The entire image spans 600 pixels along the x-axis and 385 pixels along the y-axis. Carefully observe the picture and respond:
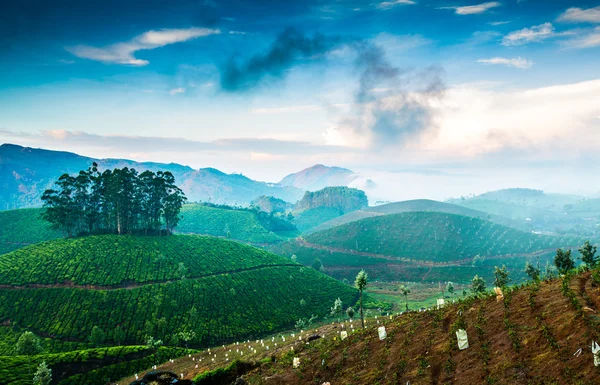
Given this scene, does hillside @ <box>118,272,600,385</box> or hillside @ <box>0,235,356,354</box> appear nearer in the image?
hillside @ <box>118,272,600,385</box>

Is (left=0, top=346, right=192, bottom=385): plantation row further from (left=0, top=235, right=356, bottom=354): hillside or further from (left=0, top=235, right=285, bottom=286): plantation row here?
(left=0, top=235, right=285, bottom=286): plantation row

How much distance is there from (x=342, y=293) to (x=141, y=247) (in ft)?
285

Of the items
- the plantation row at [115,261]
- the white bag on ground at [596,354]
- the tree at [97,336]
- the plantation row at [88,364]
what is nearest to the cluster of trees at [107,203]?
the plantation row at [115,261]

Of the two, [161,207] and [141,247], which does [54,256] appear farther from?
[161,207]

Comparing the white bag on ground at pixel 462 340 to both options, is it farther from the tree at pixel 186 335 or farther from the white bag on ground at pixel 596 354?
the tree at pixel 186 335

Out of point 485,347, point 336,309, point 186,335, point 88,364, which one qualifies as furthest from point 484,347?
point 336,309

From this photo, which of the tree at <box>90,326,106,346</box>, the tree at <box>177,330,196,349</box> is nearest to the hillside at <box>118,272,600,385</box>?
the tree at <box>177,330,196,349</box>

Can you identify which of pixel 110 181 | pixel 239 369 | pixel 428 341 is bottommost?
pixel 239 369

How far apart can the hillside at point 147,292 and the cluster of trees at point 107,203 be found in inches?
693

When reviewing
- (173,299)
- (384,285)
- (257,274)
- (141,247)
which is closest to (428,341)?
(173,299)

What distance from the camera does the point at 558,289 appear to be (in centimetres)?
2589

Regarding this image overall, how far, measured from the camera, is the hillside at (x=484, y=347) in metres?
19.5

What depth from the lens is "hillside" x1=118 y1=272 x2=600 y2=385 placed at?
1954 centimetres

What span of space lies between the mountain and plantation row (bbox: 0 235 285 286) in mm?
91870
